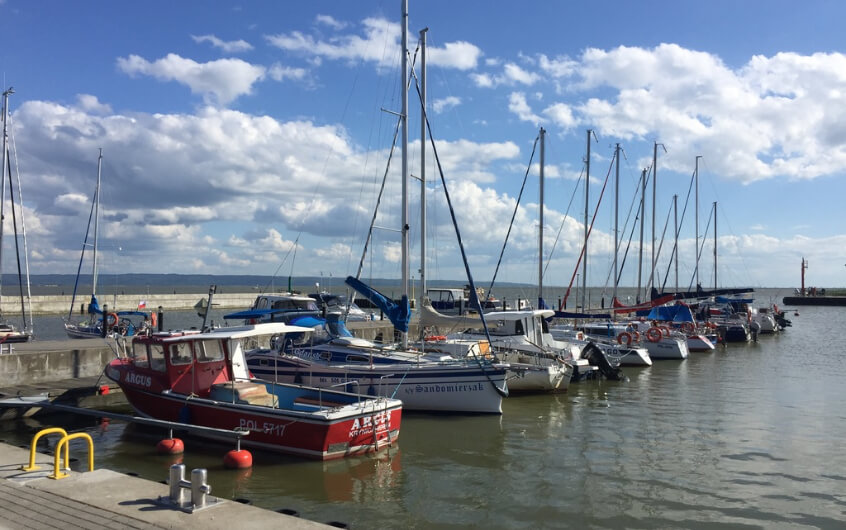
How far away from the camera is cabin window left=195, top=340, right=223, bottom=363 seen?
607 inches

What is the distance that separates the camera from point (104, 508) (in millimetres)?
8328

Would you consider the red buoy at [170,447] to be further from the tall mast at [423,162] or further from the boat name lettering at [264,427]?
the tall mast at [423,162]

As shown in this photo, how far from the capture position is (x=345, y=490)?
38.2ft

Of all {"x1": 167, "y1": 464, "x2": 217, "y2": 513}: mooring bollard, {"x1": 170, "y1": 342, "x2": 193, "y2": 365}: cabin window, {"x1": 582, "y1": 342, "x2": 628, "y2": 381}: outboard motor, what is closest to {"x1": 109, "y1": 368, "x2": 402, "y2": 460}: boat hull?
{"x1": 170, "y1": 342, "x2": 193, "y2": 365}: cabin window

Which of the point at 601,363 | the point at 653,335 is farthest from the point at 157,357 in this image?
the point at 653,335

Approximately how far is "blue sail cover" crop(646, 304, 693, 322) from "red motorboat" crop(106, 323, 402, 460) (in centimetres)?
3109

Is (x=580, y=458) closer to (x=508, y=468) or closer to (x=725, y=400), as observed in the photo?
(x=508, y=468)

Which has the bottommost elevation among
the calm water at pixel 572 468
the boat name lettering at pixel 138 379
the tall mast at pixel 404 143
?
the calm water at pixel 572 468

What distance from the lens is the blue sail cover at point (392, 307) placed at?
2017 cm

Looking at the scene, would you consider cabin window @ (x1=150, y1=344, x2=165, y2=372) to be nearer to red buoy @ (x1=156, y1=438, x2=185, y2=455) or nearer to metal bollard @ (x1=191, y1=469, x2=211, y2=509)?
red buoy @ (x1=156, y1=438, x2=185, y2=455)

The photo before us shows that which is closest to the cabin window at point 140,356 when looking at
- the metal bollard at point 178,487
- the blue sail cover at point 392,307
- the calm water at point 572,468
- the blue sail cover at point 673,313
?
the calm water at point 572,468

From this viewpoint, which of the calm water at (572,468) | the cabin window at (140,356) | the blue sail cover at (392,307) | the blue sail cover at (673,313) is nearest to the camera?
the calm water at (572,468)

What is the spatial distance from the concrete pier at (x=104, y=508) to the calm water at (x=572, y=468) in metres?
2.12

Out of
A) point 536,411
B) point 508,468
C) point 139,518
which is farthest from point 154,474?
point 536,411
